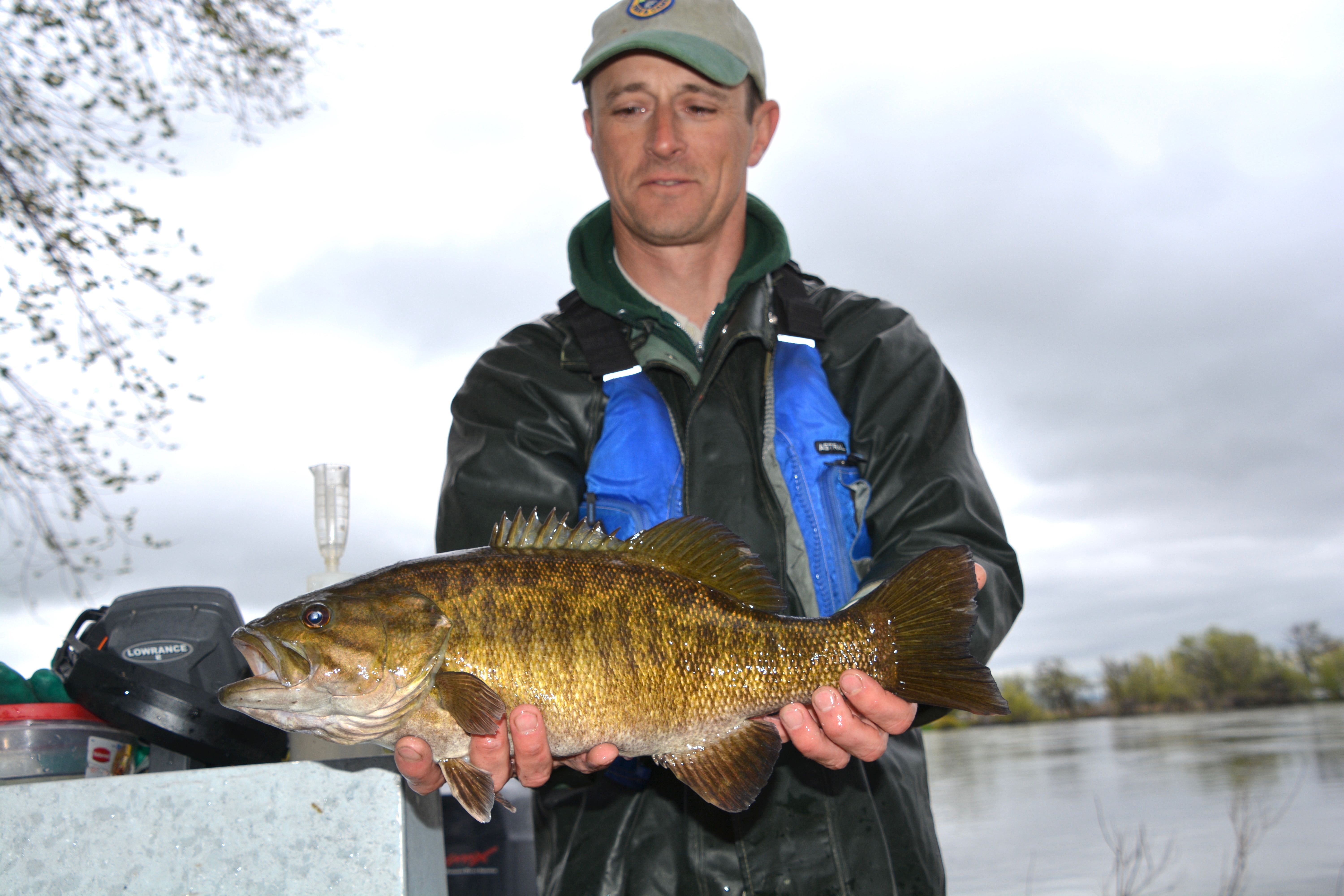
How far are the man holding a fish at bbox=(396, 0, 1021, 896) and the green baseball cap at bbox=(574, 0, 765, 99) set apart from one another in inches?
0.4

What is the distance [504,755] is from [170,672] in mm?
1137

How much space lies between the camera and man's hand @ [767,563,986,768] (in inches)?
83.3

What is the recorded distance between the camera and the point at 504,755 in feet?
6.68

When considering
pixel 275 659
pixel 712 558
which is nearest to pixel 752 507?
pixel 712 558

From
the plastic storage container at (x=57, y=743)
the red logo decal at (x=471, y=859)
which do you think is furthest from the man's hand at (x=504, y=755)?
the red logo decal at (x=471, y=859)

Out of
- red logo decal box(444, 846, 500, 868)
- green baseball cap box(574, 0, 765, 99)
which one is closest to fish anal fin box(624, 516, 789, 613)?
green baseball cap box(574, 0, 765, 99)

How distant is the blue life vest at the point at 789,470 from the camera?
275 centimetres

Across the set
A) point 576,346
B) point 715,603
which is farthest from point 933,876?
point 576,346

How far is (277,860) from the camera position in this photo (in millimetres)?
2025

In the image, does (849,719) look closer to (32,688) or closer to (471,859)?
(32,688)

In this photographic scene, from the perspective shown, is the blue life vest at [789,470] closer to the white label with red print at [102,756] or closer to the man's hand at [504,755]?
the man's hand at [504,755]

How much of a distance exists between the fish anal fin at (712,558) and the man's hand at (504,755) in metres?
0.47

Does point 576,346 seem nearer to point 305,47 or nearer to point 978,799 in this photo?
point 305,47

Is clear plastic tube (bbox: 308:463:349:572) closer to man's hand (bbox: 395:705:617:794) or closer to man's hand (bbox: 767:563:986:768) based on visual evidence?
man's hand (bbox: 395:705:617:794)
